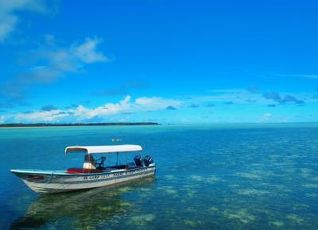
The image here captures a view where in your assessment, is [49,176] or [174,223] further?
[49,176]

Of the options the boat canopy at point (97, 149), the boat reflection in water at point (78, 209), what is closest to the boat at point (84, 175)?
the boat canopy at point (97, 149)

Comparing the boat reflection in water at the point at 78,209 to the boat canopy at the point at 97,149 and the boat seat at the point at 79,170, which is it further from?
the boat canopy at the point at 97,149

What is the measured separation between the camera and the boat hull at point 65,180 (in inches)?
1117

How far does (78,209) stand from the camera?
2638 cm

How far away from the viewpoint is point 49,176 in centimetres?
2878

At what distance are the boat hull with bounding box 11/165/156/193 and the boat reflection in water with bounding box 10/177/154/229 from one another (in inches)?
22.2

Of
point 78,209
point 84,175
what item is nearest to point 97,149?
point 84,175

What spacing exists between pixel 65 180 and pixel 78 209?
4.25m

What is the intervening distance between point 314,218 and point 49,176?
1876cm

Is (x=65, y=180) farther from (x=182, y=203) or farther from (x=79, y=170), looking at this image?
(x=182, y=203)

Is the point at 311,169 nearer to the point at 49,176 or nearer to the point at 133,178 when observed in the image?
the point at 133,178

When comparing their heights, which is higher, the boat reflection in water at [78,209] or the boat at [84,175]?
the boat at [84,175]

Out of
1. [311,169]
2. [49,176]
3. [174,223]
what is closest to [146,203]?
[174,223]

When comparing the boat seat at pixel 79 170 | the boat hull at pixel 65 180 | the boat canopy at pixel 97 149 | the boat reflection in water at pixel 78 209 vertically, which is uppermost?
the boat canopy at pixel 97 149
